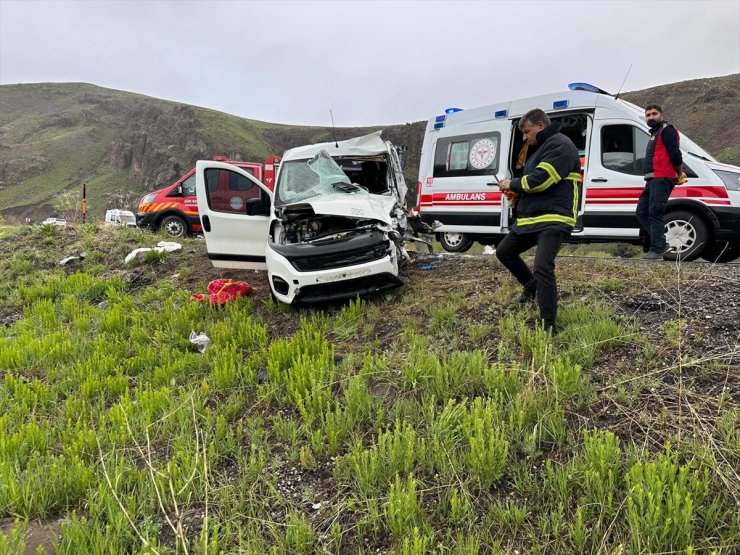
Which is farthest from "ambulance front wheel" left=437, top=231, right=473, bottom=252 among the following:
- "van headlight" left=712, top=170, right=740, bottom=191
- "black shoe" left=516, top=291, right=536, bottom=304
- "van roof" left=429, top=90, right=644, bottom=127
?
"black shoe" left=516, top=291, right=536, bottom=304

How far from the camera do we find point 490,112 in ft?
27.0

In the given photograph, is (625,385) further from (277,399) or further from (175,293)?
(175,293)

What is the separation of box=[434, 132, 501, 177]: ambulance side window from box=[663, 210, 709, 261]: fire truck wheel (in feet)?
9.49

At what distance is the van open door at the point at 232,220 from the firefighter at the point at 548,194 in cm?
356

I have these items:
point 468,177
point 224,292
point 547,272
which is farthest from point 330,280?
point 468,177

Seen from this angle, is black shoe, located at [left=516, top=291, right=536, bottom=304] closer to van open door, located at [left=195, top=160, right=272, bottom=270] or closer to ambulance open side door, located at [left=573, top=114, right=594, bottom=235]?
ambulance open side door, located at [left=573, top=114, right=594, bottom=235]

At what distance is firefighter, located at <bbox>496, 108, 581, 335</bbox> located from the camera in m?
3.47

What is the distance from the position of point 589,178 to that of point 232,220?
5.57 m

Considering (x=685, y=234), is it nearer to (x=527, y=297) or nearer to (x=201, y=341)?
(x=527, y=297)

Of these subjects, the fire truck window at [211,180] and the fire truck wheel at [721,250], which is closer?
the fire truck window at [211,180]

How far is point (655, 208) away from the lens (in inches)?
220

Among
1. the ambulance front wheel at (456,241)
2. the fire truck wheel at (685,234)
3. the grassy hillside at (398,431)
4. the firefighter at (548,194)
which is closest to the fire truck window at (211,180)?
the grassy hillside at (398,431)

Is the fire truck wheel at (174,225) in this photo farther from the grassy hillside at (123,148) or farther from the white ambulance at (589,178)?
the grassy hillside at (123,148)

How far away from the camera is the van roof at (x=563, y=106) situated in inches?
271
